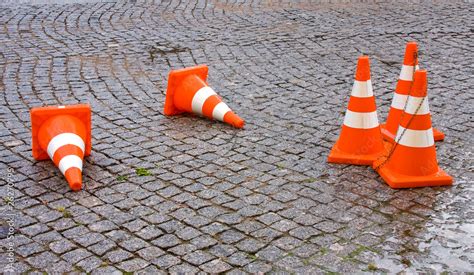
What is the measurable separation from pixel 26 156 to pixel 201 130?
1589 mm

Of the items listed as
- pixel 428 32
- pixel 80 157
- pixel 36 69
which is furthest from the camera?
pixel 428 32

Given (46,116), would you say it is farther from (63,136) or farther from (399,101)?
(399,101)

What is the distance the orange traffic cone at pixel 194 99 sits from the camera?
617cm

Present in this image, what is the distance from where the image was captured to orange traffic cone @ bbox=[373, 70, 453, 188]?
484 cm

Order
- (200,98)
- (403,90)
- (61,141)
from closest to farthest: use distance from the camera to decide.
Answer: (61,141)
(403,90)
(200,98)

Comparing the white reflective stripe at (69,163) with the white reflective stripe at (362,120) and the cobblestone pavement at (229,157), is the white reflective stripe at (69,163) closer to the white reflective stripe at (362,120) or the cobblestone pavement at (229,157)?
the cobblestone pavement at (229,157)

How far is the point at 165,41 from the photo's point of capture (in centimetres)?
913

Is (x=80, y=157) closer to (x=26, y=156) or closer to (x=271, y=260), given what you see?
(x=26, y=156)

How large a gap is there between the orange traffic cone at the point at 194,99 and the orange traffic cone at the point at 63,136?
47.5 inches

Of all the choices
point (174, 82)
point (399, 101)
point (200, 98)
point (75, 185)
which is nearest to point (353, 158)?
point (399, 101)

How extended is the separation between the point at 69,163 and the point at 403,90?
2.83m

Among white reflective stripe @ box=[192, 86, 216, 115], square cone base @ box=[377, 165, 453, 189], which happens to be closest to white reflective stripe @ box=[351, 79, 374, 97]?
square cone base @ box=[377, 165, 453, 189]

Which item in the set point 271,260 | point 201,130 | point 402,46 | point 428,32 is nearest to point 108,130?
point 201,130

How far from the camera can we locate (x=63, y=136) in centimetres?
512
